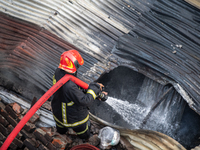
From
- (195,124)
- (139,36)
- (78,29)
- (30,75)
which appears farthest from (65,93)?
(195,124)

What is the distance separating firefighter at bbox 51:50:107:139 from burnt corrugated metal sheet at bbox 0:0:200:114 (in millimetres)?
839

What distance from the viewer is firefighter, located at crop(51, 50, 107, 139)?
2518mm

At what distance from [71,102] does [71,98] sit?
0.13 m

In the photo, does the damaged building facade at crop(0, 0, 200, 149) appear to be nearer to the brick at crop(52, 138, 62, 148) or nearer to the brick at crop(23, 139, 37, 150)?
the brick at crop(23, 139, 37, 150)

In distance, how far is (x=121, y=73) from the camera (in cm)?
450

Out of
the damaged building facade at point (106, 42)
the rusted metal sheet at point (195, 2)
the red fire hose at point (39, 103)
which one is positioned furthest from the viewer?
the rusted metal sheet at point (195, 2)

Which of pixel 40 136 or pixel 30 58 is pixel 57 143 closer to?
pixel 40 136

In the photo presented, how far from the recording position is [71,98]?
2564 millimetres

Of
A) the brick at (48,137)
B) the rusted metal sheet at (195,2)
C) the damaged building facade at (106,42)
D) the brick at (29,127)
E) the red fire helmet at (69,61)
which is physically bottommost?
the brick at (48,137)

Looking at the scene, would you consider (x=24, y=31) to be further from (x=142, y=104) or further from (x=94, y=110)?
(x=142, y=104)

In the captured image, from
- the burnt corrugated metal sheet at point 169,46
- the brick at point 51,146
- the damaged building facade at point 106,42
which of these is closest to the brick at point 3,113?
the damaged building facade at point 106,42

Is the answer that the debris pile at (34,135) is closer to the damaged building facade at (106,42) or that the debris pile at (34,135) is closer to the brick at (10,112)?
the brick at (10,112)

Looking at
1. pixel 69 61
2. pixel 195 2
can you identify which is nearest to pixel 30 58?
pixel 69 61

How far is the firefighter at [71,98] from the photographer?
2.52 m
